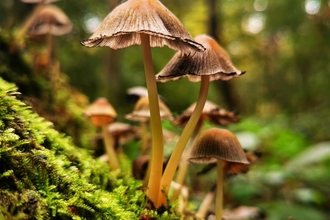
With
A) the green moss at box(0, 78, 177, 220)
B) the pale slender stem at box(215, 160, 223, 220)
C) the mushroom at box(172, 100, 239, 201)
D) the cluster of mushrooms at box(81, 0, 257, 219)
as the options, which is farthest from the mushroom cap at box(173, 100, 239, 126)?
the green moss at box(0, 78, 177, 220)

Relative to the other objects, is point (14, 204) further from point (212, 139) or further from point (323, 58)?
point (323, 58)

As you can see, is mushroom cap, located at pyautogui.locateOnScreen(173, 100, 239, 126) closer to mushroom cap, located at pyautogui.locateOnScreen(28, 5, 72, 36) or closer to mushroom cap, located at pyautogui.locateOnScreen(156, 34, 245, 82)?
mushroom cap, located at pyautogui.locateOnScreen(156, 34, 245, 82)

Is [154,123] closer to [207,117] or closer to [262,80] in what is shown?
[207,117]

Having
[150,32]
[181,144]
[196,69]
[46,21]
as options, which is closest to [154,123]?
[181,144]

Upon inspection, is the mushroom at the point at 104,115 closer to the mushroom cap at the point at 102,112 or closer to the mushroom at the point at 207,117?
the mushroom cap at the point at 102,112

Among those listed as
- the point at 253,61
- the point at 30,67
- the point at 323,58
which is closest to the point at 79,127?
the point at 30,67

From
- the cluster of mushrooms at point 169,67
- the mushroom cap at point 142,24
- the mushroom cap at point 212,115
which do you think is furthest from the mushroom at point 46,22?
the mushroom cap at point 142,24
